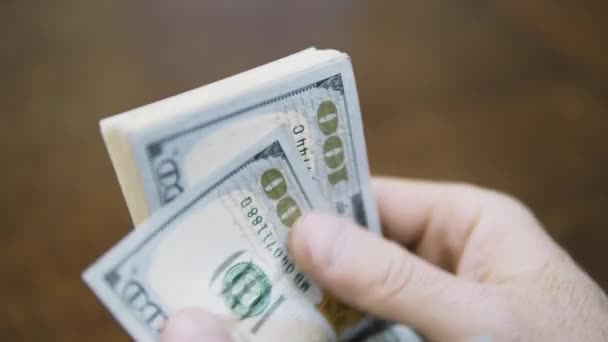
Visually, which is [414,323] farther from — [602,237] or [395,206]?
[602,237]

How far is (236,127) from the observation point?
50cm

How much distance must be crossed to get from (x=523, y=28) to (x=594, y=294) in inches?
27.1

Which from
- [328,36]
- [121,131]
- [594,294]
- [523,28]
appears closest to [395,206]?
[594,294]

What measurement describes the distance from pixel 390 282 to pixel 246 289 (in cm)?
12

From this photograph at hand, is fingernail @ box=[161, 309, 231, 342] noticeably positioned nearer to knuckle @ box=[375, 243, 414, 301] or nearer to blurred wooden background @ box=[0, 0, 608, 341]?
knuckle @ box=[375, 243, 414, 301]

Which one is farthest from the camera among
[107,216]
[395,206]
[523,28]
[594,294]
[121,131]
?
[523,28]

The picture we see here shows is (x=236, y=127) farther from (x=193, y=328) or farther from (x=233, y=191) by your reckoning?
(x=193, y=328)

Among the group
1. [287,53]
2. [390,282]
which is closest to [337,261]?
[390,282]

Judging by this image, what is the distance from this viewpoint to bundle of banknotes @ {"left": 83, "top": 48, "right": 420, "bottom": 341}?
0.47 meters

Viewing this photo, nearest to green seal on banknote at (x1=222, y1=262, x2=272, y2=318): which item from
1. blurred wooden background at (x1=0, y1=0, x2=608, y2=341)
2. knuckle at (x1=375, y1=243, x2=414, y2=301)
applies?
knuckle at (x1=375, y1=243, x2=414, y2=301)

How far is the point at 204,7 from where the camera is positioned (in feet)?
3.65

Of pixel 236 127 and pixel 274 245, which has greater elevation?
pixel 236 127

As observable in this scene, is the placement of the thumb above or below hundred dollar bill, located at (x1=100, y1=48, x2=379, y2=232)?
below

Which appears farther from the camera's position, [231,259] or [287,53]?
[287,53]
